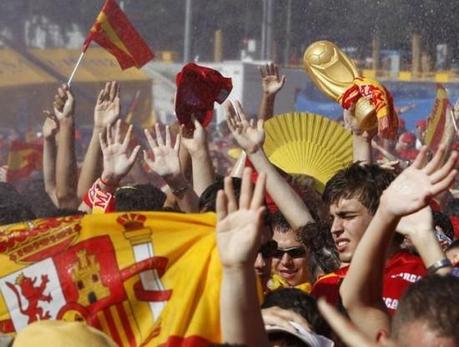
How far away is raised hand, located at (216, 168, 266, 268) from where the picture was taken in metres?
3.23

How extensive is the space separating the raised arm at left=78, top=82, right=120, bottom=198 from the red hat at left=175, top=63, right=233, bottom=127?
0.33 metres

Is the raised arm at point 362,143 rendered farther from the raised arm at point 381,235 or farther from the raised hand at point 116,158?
the raised arm at point 381,235

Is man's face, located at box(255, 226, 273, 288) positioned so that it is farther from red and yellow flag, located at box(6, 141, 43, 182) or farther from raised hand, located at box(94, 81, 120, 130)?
red and yellow flag, located at box(6, 141, 43, 182)

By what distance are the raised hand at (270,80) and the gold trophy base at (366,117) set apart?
537 millimetres

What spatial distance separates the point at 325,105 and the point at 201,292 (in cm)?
1168

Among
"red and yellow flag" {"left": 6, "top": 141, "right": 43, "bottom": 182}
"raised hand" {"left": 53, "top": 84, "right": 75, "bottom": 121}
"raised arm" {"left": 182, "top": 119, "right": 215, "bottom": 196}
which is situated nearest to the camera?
"raised arm" {"left": 182, "top": 119, "right": 215, "bottom": 196}

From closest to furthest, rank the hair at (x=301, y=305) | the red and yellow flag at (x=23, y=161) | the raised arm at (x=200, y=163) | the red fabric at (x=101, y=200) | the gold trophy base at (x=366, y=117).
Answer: the hair at (x=301, y=305) < the red fabric at (x=101, y=200) < the raised arm at (x=200, y=163) < the gold trophy base at (x=366, y=117) < the red and yellow flag at (x=23, y=161)

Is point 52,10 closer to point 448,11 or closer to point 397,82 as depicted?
point 397,82

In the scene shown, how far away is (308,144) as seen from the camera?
7016 millimetres

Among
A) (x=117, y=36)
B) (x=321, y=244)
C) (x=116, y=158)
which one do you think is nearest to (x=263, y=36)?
(x=117, y=36)

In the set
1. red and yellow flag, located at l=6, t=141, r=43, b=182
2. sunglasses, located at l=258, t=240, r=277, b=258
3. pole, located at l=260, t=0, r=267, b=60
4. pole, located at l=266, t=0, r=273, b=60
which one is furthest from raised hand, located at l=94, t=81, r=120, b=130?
pole, located at l=260, t=0, r=267, b=60

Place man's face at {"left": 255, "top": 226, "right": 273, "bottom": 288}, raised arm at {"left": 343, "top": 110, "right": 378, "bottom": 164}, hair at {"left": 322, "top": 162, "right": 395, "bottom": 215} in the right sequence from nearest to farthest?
1. man's face at {"left": 255, "top": 226, "right": 273, "bottom": 288}
2. hair at {"left": 322, "top": 162, "right": 395, "bottom": 215}
3. raised arm at {"left": 343, "top": 110, "right": 378, "bottom": 164}

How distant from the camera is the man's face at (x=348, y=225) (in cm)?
439

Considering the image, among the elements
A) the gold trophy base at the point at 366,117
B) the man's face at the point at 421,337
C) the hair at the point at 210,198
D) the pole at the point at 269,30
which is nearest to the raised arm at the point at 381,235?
the man's face at the point at 421,337
